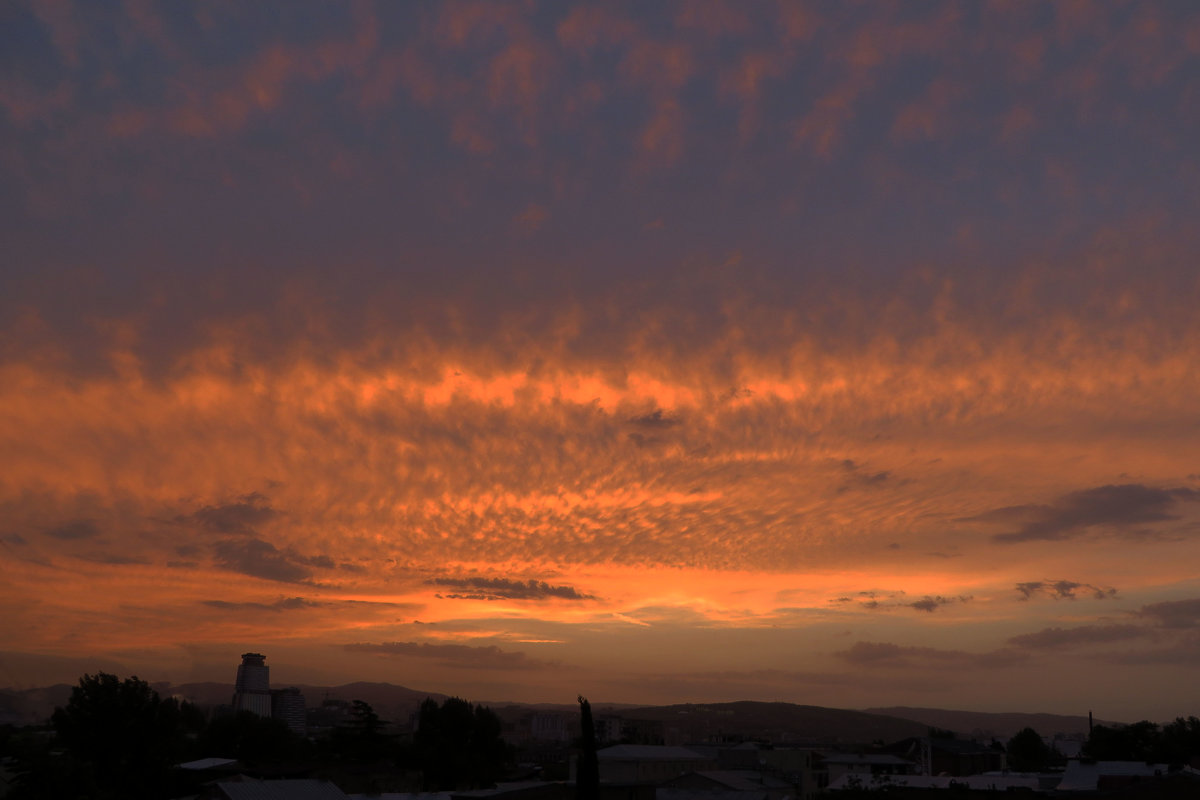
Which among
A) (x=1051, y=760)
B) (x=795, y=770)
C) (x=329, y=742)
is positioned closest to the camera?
(x=795, y=770)

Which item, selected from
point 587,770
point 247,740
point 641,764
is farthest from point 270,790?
point 247,740

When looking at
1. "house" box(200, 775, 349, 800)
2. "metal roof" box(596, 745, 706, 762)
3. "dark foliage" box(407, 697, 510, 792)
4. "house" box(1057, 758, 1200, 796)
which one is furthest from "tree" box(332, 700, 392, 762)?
"house" box(1057, 758, 1200, 796)

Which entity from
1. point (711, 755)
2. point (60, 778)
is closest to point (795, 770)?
point (711, 755)

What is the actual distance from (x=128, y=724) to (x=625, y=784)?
153 ft

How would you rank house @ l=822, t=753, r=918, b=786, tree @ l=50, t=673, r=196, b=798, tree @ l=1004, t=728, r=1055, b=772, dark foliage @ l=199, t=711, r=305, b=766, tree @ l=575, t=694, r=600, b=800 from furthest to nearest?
tree @ l=1004, t=728, r=1055, b=772 → dark foliage @ l=199, t=711, r=305, b=766 → house @ l=822, t=753, r=918, b=786 → tree @ l=50, t=673, r=196, b=798 → tree @ l=575, t=694, r=600, b=800

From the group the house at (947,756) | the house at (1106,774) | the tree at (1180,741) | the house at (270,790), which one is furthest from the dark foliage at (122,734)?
Answer: the tree at (1180,741)

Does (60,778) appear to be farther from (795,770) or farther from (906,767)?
(906,767)

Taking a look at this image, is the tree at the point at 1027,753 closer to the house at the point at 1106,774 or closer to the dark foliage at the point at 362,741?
the house at the point at 1106,774

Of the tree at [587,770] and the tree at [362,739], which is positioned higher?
the tree at [587,770]

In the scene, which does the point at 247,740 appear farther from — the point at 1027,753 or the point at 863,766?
the point at 1027,753

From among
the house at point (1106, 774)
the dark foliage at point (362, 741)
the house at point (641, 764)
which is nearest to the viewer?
the house at point (1106, 774)

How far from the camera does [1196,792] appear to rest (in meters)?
56.6

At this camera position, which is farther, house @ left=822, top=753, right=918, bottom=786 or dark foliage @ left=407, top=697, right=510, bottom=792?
dark foliage @ left=407, top=697, right=510, bottom=792

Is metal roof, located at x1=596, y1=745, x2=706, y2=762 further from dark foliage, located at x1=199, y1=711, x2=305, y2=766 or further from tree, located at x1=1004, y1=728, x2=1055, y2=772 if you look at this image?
tree, located at x1=1004, y1=728, x2=1055, y2=772
